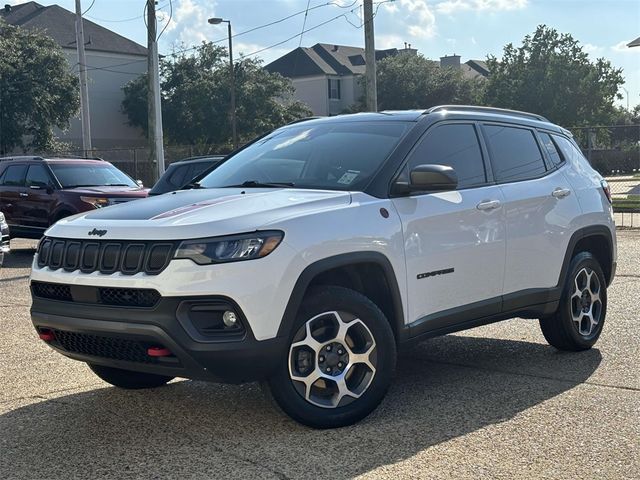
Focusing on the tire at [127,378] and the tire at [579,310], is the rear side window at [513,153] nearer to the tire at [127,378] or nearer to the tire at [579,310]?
the tire at [579,310]

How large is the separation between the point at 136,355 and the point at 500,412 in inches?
85.2

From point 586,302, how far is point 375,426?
8.88 ft

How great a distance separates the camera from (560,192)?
6324 mm

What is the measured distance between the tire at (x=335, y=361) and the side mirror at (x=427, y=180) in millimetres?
780

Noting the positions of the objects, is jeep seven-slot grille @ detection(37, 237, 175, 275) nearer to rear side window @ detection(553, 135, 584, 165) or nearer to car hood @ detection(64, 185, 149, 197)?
rear side window @ detection(553, 135, 584, 165)

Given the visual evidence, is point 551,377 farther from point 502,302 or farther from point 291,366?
point 291,366

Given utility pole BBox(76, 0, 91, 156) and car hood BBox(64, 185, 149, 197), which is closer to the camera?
car hood BBox(64, 185, 149, 197)

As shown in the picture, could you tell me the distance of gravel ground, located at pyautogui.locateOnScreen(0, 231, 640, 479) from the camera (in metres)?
4.11

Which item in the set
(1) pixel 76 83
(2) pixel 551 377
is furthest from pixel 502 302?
(1) pixel 76 83

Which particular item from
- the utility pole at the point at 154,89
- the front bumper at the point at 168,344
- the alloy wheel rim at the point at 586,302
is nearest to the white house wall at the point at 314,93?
the utility pole at the point at 154,89

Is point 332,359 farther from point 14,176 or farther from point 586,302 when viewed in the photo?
point 14,176

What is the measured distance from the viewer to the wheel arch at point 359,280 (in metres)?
4.37

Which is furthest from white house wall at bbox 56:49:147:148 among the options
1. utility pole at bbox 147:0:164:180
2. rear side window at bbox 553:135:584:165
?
rear side window at bbox 553:135:584:165

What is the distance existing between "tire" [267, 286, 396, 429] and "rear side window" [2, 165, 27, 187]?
1219 cm
